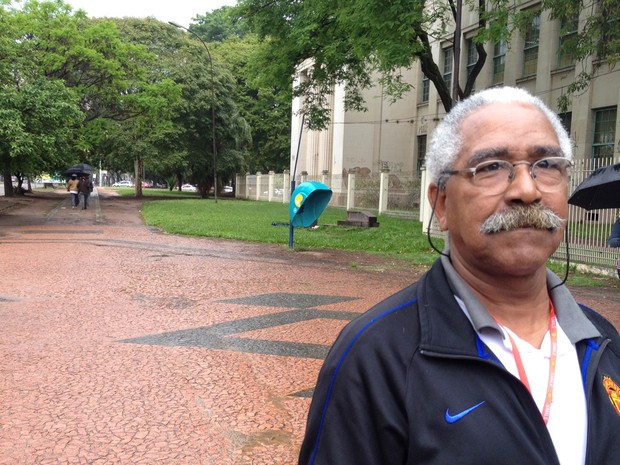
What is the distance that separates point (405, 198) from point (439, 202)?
22367mm

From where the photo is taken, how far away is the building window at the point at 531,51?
21438mm

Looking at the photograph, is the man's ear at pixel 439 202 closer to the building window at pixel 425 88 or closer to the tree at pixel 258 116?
the building window at pixel 425 88

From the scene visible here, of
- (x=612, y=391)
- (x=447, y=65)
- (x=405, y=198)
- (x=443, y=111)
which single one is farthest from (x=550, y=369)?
(x=443, y=111)

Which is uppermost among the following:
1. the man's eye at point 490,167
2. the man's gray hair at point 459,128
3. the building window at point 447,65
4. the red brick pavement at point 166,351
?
the building window at point 447,65

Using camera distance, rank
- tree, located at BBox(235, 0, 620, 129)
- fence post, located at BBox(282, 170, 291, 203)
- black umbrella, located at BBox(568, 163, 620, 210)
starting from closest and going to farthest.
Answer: black umbrella, located at BBox(568, 163, 620, 210), tree, located at BBox(235, 0, 620, 129), fence post, located at BBox(282, 170, 291, 203)

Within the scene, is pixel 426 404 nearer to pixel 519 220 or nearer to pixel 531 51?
pixel 519 220

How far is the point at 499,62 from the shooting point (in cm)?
2380

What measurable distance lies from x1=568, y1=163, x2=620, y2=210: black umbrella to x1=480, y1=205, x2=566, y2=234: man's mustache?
237 inches

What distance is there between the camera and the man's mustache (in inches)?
58.2

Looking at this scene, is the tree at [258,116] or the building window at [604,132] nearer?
the building window at [604,132]

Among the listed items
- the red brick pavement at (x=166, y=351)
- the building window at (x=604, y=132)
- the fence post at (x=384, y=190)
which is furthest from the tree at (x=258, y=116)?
the red brick pavement at (x=166, y=351)

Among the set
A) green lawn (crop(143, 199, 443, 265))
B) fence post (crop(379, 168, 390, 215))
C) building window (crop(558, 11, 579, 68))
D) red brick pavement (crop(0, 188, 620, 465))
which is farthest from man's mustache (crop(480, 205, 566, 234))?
fence post (crop(379, 168, 390, 215))

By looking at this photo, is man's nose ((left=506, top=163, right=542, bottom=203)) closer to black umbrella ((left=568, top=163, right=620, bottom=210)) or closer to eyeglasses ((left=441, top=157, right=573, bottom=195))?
eyeglasses ((left=441, top=157, right=573, bottom=195))

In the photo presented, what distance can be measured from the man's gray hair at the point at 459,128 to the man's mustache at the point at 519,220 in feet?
0.64
